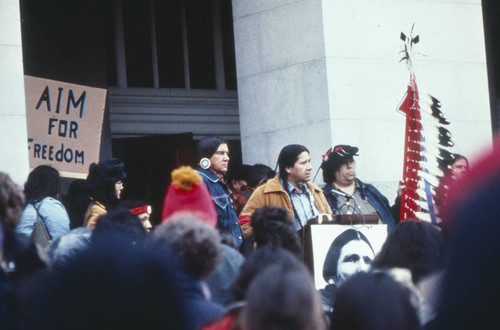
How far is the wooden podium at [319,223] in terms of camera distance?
820cm

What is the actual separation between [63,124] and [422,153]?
11.4ft

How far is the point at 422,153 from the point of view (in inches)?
396

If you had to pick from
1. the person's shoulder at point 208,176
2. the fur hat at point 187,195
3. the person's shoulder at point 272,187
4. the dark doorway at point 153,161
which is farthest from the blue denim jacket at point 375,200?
the dark doorway at point 153,161

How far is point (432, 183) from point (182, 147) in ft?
13.8

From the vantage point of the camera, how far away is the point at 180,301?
3.00 m

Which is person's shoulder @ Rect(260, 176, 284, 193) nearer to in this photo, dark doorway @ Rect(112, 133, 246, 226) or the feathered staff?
the feathered staff

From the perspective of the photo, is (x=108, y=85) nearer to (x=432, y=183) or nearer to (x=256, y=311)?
(x=432, y=183)

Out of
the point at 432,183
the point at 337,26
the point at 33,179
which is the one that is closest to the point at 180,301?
the point at 33,179

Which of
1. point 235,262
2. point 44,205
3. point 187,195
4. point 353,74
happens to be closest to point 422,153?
point 353,74

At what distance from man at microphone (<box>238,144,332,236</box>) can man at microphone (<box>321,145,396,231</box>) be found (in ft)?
1.08

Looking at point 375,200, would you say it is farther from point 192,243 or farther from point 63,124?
point 192,243

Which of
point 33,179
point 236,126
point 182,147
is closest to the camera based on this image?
point 33,179

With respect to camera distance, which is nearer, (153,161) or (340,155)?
(340,155)

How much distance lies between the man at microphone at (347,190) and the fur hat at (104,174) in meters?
2.13
